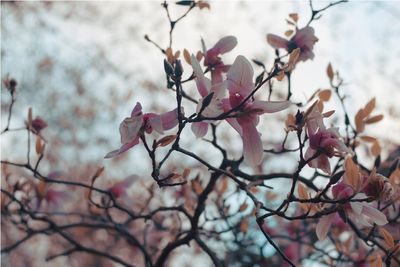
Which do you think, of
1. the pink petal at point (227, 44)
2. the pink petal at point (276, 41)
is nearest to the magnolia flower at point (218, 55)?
the pink petal at point (227, 44)

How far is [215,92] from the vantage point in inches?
30.1

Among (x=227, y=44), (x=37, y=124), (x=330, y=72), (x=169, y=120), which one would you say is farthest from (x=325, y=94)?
(x=37, y=124)

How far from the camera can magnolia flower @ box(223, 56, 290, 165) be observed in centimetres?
77

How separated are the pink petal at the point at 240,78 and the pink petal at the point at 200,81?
0.11 feet

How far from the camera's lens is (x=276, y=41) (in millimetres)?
1160

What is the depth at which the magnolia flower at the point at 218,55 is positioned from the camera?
3.34ft

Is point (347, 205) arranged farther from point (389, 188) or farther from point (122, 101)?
point (122, 101)

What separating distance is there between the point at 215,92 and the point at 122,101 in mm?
3238

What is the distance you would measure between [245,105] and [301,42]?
44 cm

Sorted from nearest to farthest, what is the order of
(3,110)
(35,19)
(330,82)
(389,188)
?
1. (389,188)
2. (330,82)
3. (3,110)
4. (35,19)

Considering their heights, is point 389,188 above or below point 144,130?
below

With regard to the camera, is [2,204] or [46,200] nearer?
[2,204]

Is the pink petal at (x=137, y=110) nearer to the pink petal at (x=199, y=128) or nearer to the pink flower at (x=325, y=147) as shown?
the pink petal at (x=199, y=128)

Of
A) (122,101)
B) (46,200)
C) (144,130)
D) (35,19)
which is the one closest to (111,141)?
(122,101)
